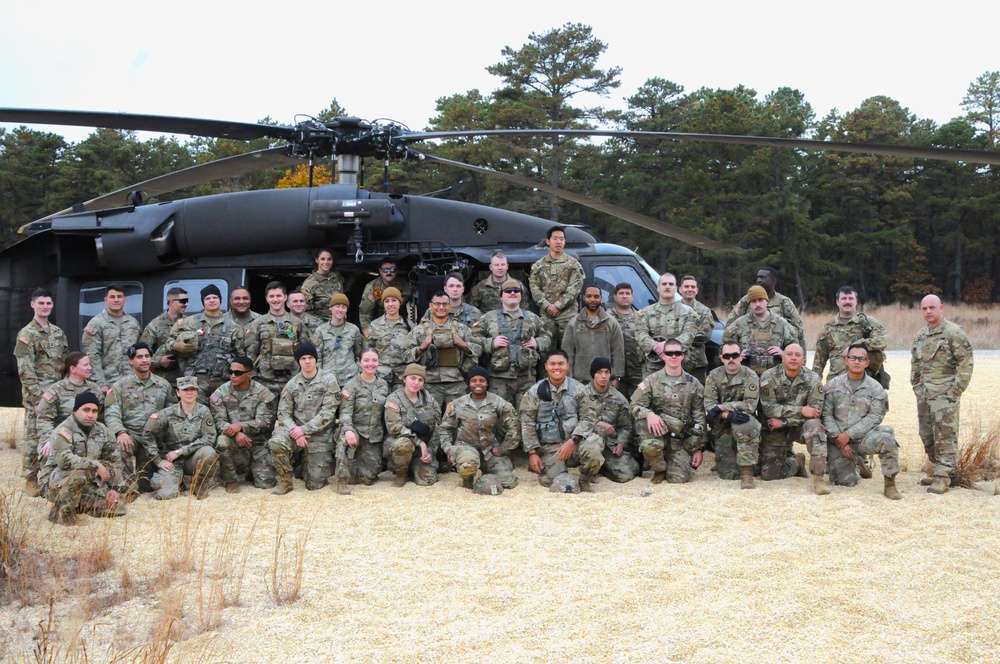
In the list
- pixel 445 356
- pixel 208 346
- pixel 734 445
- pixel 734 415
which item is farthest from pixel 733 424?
pixel 208 346

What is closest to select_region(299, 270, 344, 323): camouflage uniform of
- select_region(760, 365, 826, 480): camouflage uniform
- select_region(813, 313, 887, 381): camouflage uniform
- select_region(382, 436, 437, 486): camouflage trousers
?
select_region(382, 436, 437, 486): camouflage trousers

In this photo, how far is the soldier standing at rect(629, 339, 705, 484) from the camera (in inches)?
285

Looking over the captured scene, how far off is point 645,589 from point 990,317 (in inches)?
1106

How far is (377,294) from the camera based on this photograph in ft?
28.7

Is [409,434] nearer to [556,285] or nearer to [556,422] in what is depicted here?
[556,422]

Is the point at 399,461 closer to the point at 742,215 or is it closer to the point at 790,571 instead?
the point at 790,571

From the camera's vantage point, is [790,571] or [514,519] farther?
[514,519]

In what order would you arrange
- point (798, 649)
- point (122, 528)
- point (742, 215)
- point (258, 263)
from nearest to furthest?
point (798, 649) < point (122, 528) < point (258, 263) < point (742, 215)

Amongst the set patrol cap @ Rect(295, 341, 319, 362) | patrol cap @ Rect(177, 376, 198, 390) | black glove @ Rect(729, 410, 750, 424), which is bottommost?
black glove @ Rect(729, 410, 750, 424)

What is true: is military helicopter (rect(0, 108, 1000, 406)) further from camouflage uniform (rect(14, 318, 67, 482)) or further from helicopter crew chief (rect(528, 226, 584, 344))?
camouflage uniform (rect(14, 318, 67, 482))

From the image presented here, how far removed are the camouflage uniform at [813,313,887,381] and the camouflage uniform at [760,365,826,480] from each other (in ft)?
1.29

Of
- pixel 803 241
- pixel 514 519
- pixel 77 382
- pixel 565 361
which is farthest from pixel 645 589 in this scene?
pixel 803 241

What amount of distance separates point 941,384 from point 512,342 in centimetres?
379

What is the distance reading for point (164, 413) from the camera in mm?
7324
